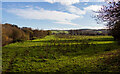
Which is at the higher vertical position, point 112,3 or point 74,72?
point 112,3

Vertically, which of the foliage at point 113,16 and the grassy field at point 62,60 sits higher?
the foliage at point 113,16

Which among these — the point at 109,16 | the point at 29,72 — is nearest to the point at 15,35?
the point at 29,72

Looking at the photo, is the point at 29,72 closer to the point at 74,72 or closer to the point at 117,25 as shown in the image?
the point at 74,72

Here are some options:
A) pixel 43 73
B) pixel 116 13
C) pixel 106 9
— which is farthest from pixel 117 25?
pixel 43 73

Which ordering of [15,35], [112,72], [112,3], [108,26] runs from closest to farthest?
[112,72] < [112,3] < [108,26] < [15,35]

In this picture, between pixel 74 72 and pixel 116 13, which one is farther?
pixel 116 13

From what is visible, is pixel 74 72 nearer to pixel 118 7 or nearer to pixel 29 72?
pixel 29 72

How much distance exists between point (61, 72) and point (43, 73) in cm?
116

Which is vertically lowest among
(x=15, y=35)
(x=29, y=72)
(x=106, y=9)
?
(x=29, y=72)

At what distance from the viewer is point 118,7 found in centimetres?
793

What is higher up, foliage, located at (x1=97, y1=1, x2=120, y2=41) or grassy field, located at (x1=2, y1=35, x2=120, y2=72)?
foliage, located at (x1=97, y1=1, x2=120, y2=41)

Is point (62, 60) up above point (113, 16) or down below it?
below

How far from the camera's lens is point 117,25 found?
817 cm

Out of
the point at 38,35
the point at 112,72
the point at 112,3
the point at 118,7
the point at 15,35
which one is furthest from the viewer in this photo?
the point at 38,35
